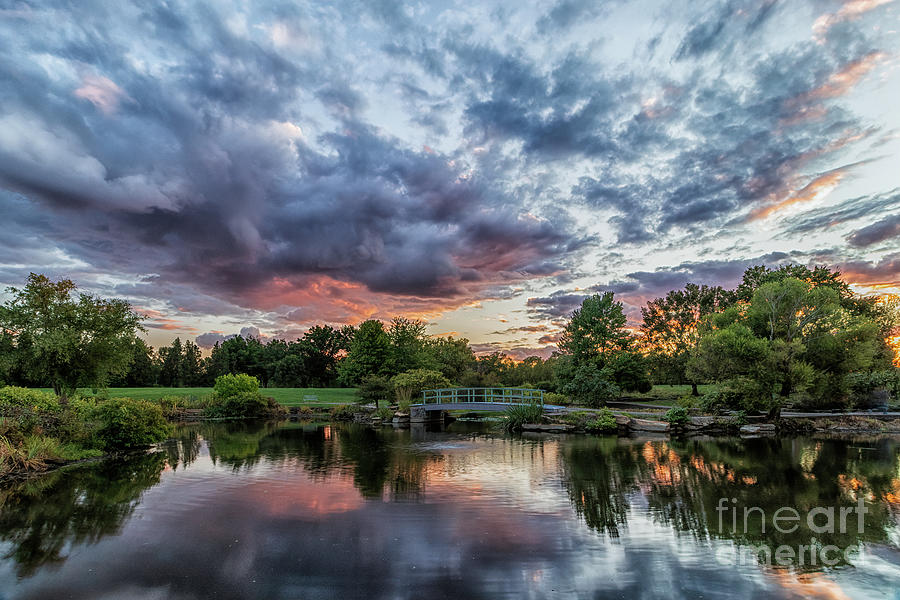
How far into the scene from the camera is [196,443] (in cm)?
2620

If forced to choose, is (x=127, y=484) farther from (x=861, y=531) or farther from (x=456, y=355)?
(x=456, y=355)

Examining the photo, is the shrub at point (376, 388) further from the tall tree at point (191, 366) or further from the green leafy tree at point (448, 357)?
the tall tree at point (191, 366)

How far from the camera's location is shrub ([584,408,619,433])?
93.4 ft

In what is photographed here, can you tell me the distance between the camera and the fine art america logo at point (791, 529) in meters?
8.55

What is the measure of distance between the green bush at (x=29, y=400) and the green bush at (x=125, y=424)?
1818 millimetres

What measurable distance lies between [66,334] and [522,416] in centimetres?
2633

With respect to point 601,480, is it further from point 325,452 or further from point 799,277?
point 799,277

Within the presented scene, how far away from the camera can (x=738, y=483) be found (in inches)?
578

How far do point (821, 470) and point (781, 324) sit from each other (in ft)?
60.8

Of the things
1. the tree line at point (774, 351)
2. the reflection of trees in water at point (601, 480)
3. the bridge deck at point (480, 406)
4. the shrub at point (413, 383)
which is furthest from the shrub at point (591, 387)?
the reflection of trees in water at point (601, 480)

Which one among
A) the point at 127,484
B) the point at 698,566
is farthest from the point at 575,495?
the point at 127,484

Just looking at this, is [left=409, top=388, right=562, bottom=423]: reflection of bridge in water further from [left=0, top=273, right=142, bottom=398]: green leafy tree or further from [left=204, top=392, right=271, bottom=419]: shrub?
[left=0, top=273, right=142, bottom=398]: green leafy tree

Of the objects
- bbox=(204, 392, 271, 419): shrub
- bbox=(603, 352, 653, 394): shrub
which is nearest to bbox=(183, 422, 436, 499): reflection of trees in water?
bbox=(204, 392, 271, 419): shrub

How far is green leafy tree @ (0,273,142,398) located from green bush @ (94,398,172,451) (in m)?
3.59
